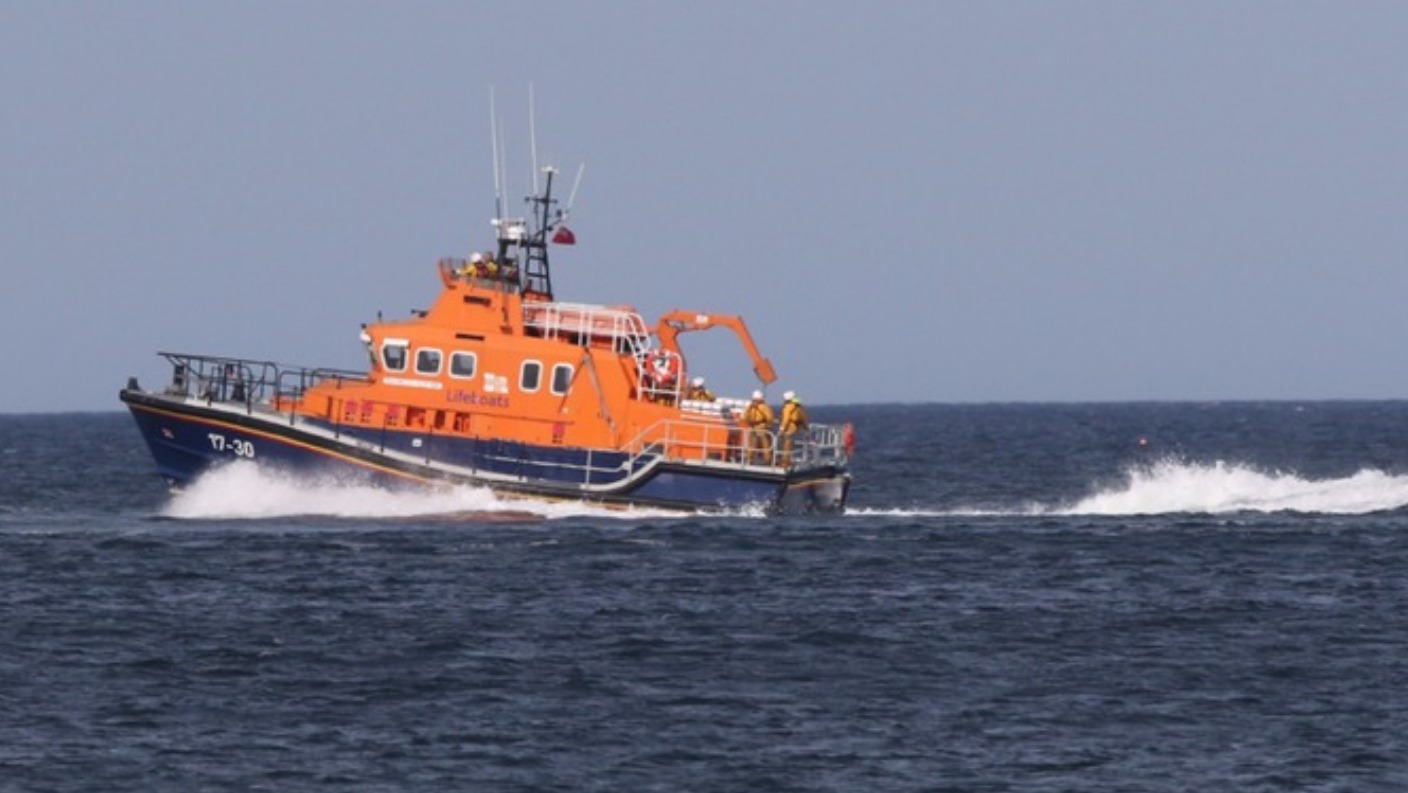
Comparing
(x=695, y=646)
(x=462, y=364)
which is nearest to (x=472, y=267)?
(x=462, y=364)

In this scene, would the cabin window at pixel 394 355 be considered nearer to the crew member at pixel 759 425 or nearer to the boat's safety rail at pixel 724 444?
the boat's safety rail at pixel 724 444

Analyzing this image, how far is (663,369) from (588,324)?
132 centimetres

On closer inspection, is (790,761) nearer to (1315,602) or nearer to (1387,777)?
(1387,777)

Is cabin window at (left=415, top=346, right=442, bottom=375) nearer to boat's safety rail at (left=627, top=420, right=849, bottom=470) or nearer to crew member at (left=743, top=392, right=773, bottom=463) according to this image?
boat's safety rail at (left=627, top=420, right=849, bottom=470)

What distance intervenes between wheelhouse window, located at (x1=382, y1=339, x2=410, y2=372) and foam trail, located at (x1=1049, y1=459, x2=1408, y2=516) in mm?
11554

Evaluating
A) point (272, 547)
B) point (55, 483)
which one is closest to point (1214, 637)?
point (272, 547)

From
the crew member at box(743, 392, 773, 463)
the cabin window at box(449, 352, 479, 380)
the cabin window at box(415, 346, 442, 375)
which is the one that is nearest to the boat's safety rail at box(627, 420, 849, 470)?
the crew member at box(743, 392, 773, 463)

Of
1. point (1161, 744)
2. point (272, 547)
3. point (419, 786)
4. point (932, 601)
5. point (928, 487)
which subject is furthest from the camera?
point (928, 487)

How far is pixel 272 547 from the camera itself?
3428 centimetres

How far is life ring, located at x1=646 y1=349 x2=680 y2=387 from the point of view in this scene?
37.9 meters

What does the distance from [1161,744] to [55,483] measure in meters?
40.5

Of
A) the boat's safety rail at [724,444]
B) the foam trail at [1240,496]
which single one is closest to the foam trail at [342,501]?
the boat's safety rail at [724,444]

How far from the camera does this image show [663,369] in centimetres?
3806

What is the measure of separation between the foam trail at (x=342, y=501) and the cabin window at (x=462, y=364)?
1697 millimetres
